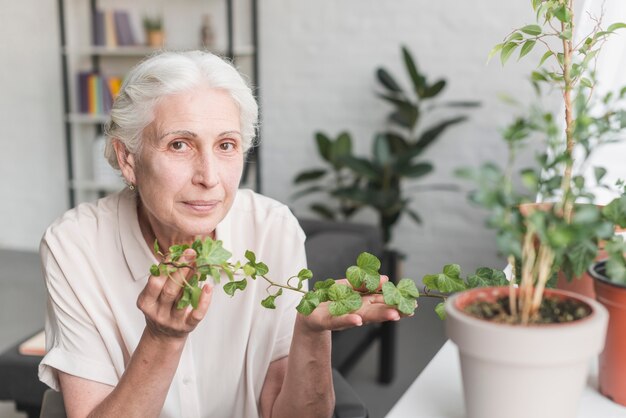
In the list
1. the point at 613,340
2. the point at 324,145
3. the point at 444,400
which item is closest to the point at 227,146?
the point at 444,400

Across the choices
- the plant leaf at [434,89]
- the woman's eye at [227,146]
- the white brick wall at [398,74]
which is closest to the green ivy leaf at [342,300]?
the woman's eye at [227,146]

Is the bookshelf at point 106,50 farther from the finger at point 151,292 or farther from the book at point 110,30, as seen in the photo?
the finger at point 151,292

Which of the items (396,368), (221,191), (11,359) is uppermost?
(221,191)

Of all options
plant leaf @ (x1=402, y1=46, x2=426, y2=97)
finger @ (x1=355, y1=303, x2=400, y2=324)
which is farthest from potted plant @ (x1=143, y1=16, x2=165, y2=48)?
finger @ (x1=355, y1=303, x2=400, y2=324)

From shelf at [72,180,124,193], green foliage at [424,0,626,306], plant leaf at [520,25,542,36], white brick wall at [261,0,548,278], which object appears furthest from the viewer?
shelf at [72,180,124,193]

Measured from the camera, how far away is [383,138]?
13.2 ft

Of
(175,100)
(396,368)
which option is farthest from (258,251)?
(396,368)

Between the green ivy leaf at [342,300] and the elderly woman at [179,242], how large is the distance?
0.27 meters

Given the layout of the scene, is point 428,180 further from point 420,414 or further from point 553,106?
point 420,414

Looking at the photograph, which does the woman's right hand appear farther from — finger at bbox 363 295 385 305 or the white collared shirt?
the white collared shirt

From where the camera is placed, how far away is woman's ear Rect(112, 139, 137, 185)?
5.02 feet

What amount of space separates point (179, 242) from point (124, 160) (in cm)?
Answer: 21

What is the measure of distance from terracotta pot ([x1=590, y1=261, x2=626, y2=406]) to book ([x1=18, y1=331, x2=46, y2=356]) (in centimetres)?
176

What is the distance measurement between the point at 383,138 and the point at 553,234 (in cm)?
344
